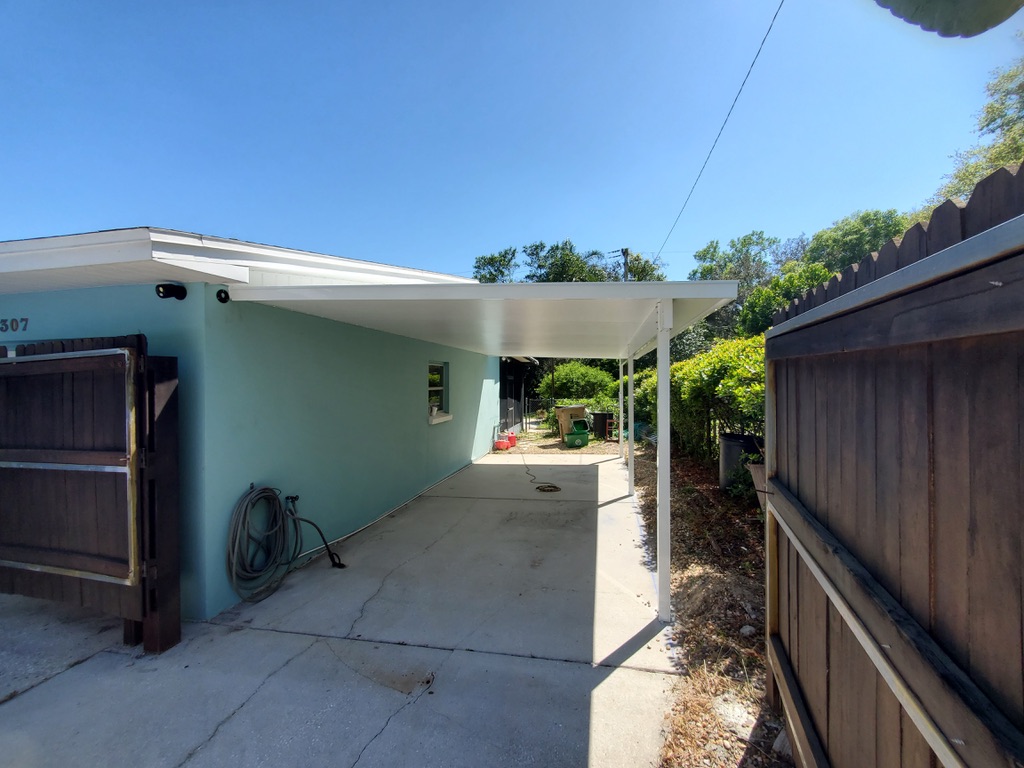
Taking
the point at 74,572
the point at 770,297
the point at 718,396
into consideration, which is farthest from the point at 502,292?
the point at 770,297

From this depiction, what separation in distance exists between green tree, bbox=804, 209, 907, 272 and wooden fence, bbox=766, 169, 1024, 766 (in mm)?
33811

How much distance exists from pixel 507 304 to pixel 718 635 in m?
2.90

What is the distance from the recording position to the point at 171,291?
10.9ft

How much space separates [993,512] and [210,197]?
16.8 meters

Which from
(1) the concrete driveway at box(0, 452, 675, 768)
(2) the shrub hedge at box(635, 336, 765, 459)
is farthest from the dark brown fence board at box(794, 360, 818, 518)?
(2) the shrub hedge at box(635, 336, 765, 459)

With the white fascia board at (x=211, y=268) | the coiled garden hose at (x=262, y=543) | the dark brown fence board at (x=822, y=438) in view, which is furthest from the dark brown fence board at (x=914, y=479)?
the coiled garden hose at (x=262, y=543)

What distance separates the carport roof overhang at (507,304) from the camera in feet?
10.5

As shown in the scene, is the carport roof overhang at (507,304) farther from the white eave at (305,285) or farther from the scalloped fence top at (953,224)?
the scalloped fence top at (953,224)

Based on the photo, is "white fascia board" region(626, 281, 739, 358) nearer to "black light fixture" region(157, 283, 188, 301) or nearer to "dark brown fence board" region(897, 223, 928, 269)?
"dark brown fence board" region(897, 223, 928, 269)

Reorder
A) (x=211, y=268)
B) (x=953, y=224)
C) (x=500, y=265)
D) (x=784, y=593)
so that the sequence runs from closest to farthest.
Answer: (x=953, y=224) → (x=784, y=593) → (x=211, y=268) → (x=500, y=265)

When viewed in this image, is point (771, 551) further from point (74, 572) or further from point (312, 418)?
point (74, 572)

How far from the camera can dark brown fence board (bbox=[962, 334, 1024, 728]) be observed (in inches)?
26.8

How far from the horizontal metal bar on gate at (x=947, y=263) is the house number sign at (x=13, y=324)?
19.3ft

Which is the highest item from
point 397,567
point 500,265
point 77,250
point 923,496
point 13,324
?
point 500,265
